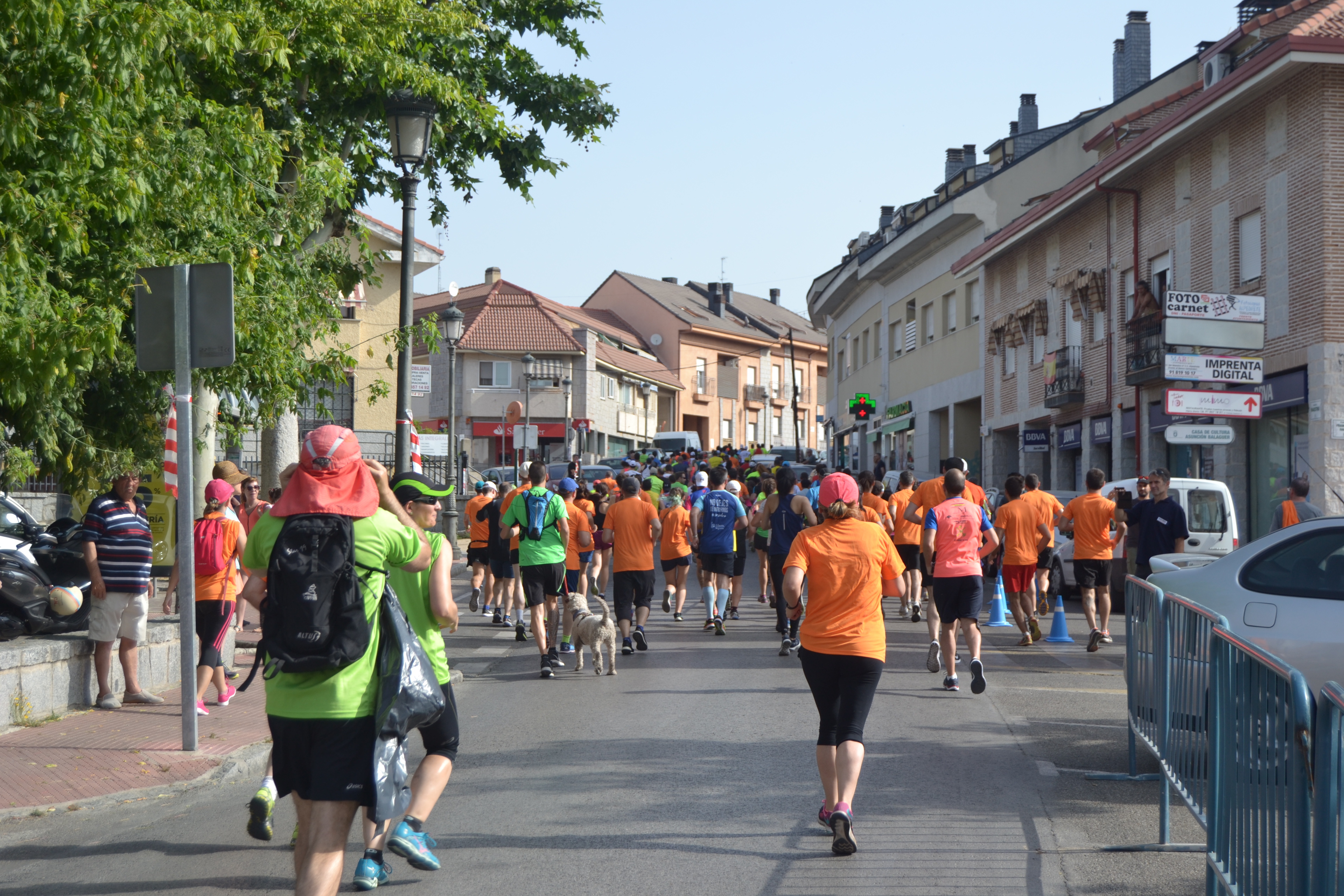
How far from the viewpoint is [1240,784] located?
13.6 feet

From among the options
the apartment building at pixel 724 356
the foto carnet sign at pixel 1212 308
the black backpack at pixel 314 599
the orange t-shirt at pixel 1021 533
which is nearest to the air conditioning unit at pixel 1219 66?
the foto carnet sign at pixel 1212 308

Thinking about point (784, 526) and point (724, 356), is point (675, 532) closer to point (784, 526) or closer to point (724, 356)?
point (784, 526)

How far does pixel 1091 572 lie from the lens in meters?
13.9

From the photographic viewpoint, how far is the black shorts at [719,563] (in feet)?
51.3

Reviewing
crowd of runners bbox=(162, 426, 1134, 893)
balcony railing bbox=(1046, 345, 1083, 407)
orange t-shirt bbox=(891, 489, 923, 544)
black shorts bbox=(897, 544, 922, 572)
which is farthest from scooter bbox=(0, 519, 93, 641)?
balcony railing bbox=(1046, 345, 1083, 407)

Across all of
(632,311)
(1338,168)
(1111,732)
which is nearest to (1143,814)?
(1111,732)

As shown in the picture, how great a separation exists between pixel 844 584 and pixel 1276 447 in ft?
60.4

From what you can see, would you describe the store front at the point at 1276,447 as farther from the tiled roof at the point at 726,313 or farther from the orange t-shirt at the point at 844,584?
the tiled roof at the point at 726,313

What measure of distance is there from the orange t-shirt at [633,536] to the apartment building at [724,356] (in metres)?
64.8

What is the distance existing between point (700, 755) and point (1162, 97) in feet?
103

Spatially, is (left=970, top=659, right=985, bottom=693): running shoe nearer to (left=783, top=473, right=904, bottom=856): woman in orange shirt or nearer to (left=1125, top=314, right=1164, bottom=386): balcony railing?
(left=783, top=473, right=904, bottom=856): woman in orange shirt

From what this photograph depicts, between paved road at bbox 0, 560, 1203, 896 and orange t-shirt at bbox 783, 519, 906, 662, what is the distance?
86 centimetres

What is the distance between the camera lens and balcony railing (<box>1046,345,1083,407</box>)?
102 ft

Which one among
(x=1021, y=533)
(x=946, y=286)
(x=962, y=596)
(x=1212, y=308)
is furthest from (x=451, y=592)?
(x=946, y=286)
